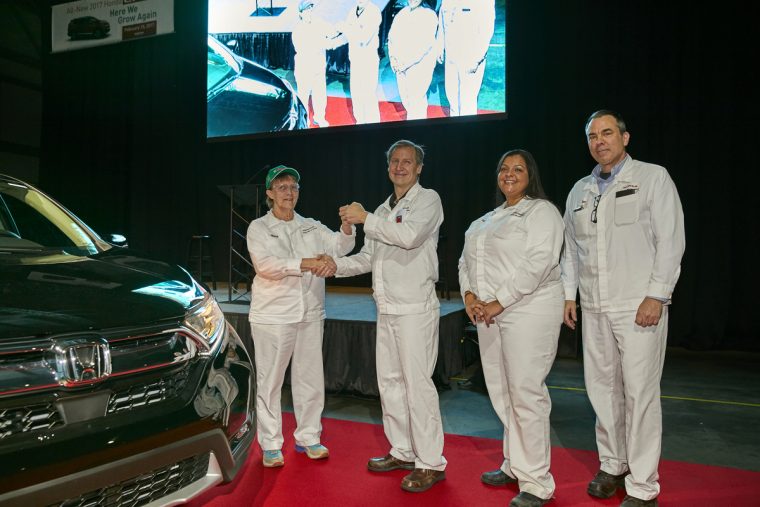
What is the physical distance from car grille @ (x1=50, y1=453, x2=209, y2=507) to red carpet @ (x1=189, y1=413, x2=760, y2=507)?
24.5 inches

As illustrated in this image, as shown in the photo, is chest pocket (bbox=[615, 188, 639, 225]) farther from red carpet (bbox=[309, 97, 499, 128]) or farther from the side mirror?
red carpet (bbox=[309, 97, 499, 128])

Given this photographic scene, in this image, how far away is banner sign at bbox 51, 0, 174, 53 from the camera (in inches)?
313

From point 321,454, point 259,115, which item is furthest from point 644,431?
point 259,115

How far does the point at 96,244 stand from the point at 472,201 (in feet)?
16.3

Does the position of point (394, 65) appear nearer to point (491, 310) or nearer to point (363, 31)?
point (363, 31)

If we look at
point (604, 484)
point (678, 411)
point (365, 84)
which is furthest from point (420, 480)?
point (365, 84)

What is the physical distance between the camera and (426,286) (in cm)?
249

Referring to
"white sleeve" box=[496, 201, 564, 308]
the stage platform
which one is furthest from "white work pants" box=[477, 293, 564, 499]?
the stage platform

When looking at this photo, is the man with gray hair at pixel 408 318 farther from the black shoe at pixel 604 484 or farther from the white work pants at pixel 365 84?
the white work pants at pixel 365 84

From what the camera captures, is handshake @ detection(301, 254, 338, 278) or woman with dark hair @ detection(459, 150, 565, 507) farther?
handshake @ detection(301, 254, 338, 278)

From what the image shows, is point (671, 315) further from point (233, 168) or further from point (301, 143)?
point (233, 168)

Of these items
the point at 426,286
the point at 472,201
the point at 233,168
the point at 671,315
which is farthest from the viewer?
the point at 233,168

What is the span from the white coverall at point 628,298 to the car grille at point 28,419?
193 centimetres

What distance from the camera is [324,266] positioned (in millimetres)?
2662
